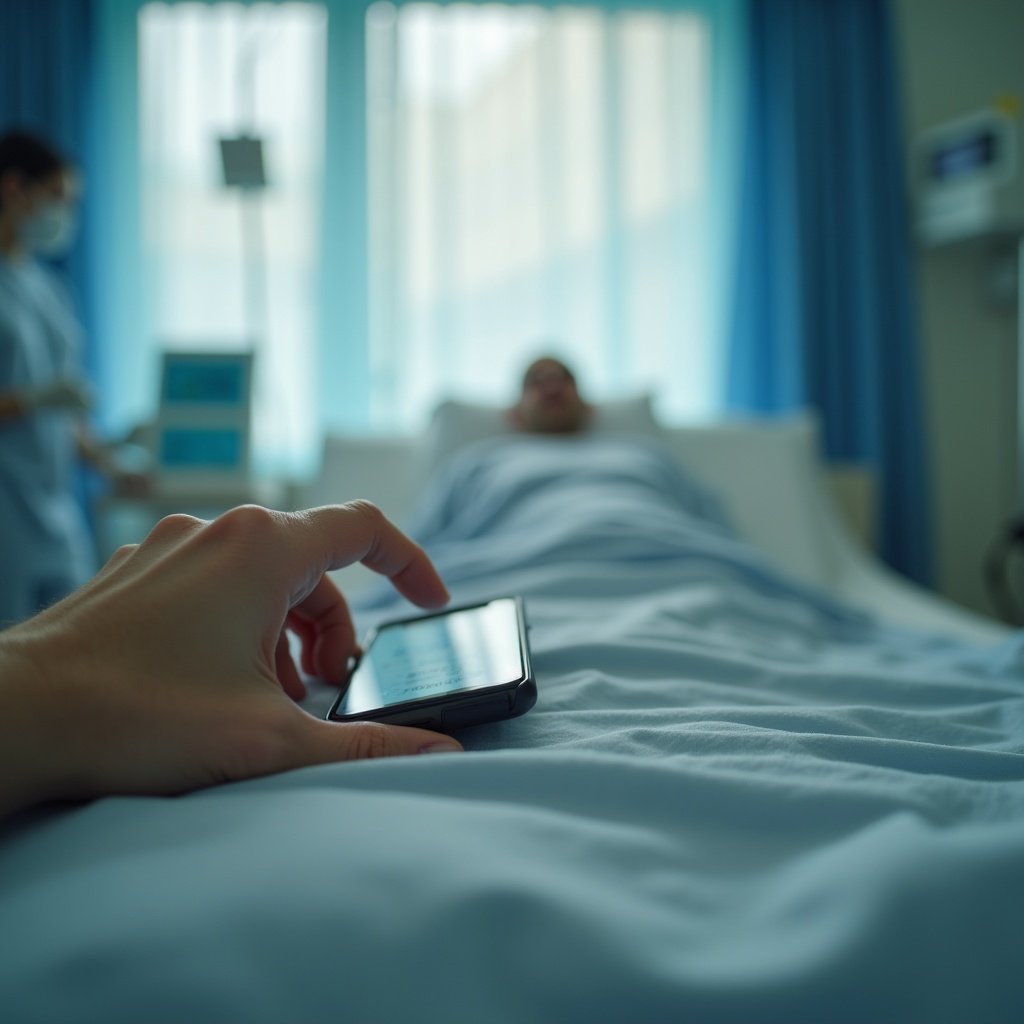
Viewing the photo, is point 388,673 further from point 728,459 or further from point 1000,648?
point 728,459

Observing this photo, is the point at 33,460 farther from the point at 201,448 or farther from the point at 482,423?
the point at 482,423

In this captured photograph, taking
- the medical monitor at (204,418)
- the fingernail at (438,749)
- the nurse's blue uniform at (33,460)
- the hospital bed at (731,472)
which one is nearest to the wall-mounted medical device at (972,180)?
the hospital bed at (731,472)

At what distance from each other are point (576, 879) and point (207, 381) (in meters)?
2.03

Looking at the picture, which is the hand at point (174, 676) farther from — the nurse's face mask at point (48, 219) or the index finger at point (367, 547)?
the nurse's face mask at point (48, 219)

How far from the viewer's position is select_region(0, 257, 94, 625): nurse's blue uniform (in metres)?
1.94

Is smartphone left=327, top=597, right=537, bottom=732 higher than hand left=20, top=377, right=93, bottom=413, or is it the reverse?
hand left=20, top=377, right=93, bottom=413

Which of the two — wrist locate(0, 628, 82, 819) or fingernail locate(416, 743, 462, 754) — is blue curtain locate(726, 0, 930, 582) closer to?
fingernail locate(416, 743, 462, 754)

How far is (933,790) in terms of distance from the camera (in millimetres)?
437

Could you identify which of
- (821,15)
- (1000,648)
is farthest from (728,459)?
(821,15)

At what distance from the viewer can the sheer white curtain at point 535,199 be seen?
2.80 metres

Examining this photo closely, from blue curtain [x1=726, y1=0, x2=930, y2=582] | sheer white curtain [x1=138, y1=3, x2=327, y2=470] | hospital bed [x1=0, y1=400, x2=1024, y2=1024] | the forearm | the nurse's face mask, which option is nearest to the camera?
hospital bed [x1=0, y1=400, x2=1024, y2=1024]

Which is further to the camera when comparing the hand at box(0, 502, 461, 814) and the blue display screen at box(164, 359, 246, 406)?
the blue display screen at box(164, 359, 246, 406)

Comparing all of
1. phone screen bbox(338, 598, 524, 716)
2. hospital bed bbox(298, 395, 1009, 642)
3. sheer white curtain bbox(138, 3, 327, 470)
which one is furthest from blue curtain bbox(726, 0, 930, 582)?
phone screen bbox(338, 598, 524, 716)

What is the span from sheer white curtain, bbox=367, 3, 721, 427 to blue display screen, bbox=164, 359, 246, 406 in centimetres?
70
